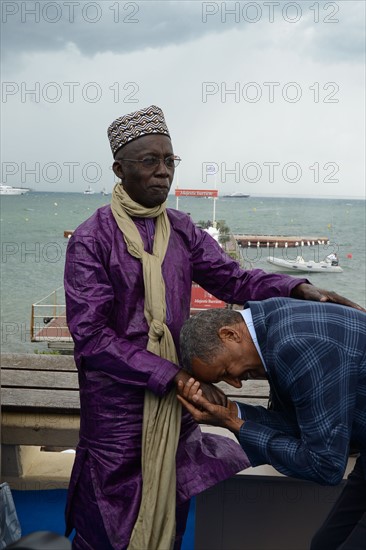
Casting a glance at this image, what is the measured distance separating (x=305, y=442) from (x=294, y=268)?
129 ft

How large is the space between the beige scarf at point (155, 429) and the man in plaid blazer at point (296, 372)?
0.18 m

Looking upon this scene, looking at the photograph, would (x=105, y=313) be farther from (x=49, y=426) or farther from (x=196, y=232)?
(x=49, y=426)

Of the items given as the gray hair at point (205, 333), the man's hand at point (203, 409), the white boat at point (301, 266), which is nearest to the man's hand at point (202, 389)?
the man's hand at point (203, 409)

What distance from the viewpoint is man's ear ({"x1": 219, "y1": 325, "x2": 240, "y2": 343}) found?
1951 mm

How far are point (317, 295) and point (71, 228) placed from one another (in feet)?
214

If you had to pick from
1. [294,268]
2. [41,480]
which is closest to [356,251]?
[294,268]

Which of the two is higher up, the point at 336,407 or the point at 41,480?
the point at 336,407

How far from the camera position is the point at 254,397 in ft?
10.2

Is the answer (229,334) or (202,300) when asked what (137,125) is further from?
(202,300)

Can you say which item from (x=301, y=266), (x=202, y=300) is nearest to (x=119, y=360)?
(x=202, y=300)

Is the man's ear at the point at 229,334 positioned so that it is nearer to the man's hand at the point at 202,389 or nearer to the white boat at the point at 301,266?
the man's hand at the point at 202,389

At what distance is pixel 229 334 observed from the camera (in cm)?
196

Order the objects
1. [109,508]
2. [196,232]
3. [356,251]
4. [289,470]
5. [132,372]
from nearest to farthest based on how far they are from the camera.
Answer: [289,470] → [132,372] → [109,508] → [196,232] → [356,251]

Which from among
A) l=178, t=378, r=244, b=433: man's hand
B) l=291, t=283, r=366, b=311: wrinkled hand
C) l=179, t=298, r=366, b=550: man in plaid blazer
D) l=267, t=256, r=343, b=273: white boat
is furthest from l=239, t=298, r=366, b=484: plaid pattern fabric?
l=267, t=256, r=343, b=273: white boat
